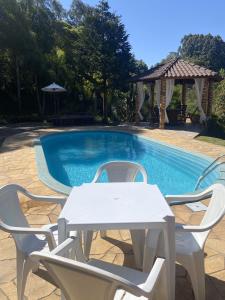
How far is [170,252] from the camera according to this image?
2.39 metres

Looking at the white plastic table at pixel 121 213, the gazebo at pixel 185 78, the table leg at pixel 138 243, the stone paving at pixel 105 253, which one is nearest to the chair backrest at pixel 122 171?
the stone paving at pixel 105 253

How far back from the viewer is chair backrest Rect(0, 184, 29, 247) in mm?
2668

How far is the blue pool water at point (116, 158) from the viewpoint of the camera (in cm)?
808

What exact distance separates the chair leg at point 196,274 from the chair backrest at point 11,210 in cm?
156

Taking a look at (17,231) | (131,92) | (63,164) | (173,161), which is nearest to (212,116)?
(131,92)

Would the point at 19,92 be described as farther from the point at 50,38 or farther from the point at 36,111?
the point at 50,38

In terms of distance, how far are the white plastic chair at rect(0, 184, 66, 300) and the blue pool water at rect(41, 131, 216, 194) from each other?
4.69 m

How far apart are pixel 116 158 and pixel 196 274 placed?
8.32 meters

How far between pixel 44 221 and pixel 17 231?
5.91ft

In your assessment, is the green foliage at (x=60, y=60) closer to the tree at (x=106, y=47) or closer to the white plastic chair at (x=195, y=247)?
the tree at (x=106, y=47)

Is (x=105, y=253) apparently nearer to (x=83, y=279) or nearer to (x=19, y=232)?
(x=19, y=232)

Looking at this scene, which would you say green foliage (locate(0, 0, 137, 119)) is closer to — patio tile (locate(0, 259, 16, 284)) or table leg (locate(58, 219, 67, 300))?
patio tile (locate(0, 259, 16, 284))

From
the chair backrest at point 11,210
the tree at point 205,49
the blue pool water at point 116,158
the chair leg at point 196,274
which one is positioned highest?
the tree at point 205,49

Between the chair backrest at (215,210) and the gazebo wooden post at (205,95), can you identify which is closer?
the chair backrest at (215,210)
